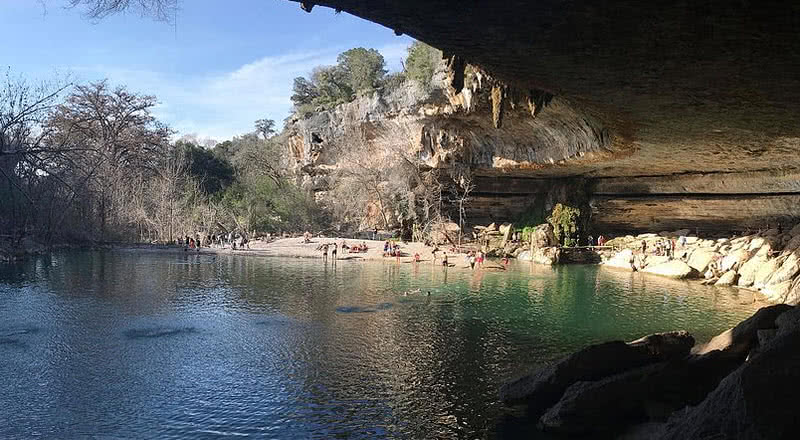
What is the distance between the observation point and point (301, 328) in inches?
514

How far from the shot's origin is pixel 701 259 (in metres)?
23.3

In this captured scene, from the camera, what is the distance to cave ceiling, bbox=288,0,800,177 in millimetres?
5539

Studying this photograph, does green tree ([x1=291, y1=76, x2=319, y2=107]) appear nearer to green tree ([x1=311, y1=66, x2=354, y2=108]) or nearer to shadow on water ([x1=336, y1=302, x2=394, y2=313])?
green tree ([x1=311, y1=66, x2=354, y2=108])

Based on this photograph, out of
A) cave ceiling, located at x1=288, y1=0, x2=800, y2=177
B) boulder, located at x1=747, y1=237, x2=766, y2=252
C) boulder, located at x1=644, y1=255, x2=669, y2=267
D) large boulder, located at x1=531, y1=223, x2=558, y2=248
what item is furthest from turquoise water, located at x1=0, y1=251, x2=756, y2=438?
large boulder, located at x1=531, y1=223, x2=558, y2=248

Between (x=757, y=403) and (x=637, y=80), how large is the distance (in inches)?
216

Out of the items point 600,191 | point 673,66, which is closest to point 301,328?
point 673,66

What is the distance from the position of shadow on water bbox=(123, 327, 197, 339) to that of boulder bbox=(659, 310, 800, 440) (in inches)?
419

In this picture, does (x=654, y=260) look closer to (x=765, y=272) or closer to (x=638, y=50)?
(x=765, y=272)

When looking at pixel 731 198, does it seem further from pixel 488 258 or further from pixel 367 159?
pixel 367 159

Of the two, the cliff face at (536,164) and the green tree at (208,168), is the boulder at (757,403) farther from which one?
the green tree at (208,168)

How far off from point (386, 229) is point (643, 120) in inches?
942

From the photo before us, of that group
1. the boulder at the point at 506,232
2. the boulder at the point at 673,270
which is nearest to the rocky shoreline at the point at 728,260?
the boulder at the point at 673,270

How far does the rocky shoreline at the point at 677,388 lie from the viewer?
4.44 metres

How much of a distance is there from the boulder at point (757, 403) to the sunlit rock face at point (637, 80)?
3187mm
